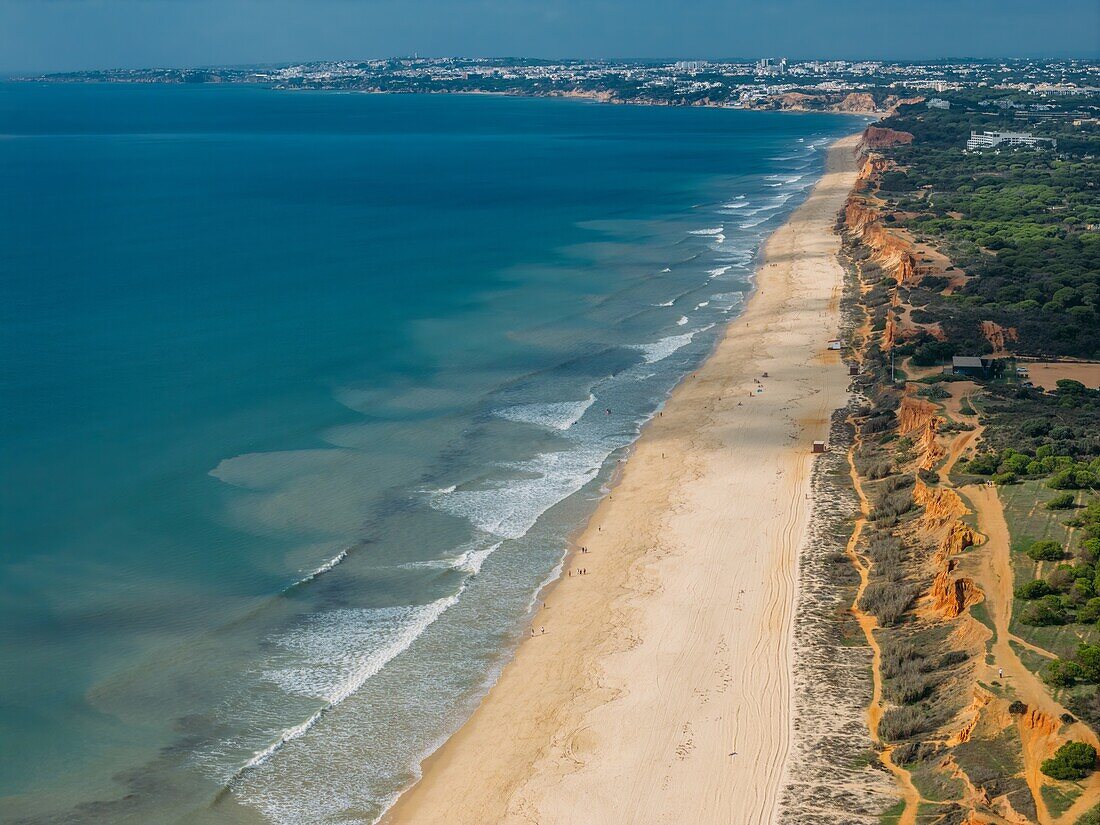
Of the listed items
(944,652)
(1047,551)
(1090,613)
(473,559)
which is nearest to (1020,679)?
(944,652)

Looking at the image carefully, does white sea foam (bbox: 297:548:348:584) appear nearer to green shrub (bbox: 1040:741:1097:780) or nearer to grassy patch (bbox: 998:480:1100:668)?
grassy patch (bbox: 998:480:1100:668)

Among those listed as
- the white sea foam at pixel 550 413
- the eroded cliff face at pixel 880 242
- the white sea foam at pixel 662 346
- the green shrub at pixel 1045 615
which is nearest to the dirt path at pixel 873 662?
the green shrub at pixel 1045 615

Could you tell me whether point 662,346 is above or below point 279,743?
above

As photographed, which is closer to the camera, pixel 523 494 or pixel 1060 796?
pixel 1060 796

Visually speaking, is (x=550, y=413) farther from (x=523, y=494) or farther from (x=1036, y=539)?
(x=1036, y=539)

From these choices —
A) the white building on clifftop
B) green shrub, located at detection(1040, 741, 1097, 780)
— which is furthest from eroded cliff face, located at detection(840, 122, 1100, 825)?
the white building on clifftop

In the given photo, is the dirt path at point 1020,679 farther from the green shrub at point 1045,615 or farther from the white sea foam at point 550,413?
the white sea foam at point 550,413

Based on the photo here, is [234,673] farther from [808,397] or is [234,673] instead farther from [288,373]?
[808,397]

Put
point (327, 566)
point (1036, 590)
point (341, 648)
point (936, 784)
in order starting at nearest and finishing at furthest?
point (936, 784), point (1036, 590), point (341, 648), point (327, 566)
